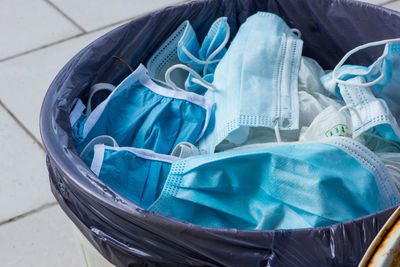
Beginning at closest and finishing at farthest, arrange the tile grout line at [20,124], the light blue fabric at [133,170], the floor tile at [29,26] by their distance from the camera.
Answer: the light blue fabric at [133,170]
the tile grout line at [20,124]
the floor tile at [29,26]

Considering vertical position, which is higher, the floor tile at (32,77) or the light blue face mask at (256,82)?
the light blue face mask at (256,82)

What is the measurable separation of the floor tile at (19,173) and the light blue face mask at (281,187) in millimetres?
708

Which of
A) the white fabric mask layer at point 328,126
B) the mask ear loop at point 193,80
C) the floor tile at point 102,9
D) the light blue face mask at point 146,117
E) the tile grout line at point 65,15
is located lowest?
the tile grout line at point 65,15

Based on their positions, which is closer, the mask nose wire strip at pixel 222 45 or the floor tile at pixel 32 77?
the mask nose wire strip at pixel 222 45

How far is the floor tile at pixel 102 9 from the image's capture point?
218 centimetres

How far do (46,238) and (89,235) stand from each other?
0.58 metres

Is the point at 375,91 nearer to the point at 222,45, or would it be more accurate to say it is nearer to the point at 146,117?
the point at 222,45

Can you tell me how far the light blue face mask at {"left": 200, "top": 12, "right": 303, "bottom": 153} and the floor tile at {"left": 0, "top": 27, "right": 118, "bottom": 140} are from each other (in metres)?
0.76

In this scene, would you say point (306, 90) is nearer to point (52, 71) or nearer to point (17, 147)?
point (17, 147)

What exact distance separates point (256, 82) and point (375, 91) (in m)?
0.23

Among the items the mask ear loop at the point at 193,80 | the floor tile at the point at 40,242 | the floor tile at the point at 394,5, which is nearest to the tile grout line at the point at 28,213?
the floor tile at the point at 40,242

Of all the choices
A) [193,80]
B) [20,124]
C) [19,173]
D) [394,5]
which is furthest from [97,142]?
[394,5]

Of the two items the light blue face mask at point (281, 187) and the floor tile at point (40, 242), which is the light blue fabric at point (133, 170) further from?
the floor tile at point (40, 242)

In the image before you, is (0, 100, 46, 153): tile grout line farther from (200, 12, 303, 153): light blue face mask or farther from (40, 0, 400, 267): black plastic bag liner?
(200, 12, 303, 153): light blue face mask
